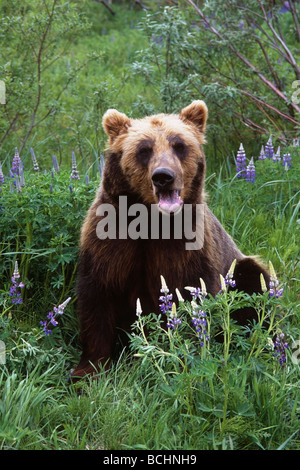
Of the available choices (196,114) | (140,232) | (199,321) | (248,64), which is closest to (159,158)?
(140,232)

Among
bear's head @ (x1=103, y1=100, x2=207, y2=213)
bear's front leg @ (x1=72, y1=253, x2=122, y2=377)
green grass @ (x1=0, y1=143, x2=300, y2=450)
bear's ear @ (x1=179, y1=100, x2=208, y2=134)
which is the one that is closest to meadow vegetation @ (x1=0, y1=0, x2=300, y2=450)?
green grass @ (x1=0, y1=143, x2=300, y2=450)

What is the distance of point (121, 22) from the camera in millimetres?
11086

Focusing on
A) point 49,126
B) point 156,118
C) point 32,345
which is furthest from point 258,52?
point 32,345

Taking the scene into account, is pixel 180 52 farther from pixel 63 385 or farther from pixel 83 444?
pixel 83 444

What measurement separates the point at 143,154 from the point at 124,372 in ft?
3.74

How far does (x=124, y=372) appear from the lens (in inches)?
139

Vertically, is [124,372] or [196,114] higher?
[196,114]

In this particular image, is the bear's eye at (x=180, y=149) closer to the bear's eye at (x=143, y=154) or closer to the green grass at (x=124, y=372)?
the bear's eye at (x=143, y=154)

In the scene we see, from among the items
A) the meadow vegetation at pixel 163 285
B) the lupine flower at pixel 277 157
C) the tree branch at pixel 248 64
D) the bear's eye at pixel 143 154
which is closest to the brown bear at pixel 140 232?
the bear's eye at pixel 143 154

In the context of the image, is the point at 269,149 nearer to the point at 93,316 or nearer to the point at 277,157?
the point at 277,157

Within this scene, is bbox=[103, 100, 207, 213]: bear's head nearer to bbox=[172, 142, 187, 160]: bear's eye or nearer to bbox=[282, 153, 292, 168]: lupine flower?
bbox=[172, 142, 187, 160]: bear's eye

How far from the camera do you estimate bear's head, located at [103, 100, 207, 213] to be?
11.2 feet

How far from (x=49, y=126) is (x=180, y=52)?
4.85ft
